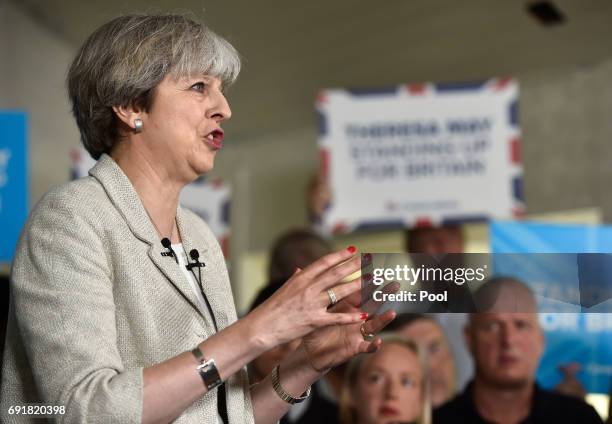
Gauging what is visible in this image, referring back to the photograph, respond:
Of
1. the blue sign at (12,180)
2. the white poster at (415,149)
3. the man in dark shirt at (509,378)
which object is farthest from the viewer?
the white poster at (415,149)

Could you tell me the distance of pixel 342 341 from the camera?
1.50 metres

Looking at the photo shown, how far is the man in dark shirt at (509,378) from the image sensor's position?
5.57ft

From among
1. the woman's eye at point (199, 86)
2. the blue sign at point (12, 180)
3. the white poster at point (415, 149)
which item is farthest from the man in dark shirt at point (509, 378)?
the white poster at point (415, 149)

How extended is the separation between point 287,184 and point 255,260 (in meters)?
0.76

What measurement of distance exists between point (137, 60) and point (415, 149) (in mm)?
2435

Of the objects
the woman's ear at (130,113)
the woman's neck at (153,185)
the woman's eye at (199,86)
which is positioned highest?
the woman's eye at (199,86)

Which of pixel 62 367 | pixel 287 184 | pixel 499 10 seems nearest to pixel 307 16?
pixel 499 10

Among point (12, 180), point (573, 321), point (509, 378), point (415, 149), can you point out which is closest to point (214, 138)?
point (573, 321)

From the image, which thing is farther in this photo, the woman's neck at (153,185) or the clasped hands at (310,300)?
the woman's neck at (153,185)

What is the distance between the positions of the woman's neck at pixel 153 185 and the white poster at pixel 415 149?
2.27 m

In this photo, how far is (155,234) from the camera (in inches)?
57.2

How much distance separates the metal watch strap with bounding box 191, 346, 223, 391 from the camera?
4.11 ft

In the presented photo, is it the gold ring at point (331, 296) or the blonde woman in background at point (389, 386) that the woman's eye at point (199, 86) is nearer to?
the gold ring at point (331, 296)

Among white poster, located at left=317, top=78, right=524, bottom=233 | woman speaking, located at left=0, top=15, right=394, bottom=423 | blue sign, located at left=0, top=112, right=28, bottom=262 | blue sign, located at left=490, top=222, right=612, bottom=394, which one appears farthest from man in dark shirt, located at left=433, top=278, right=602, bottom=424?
white poster, located at left=317, top=78, right=524, bottom=233
